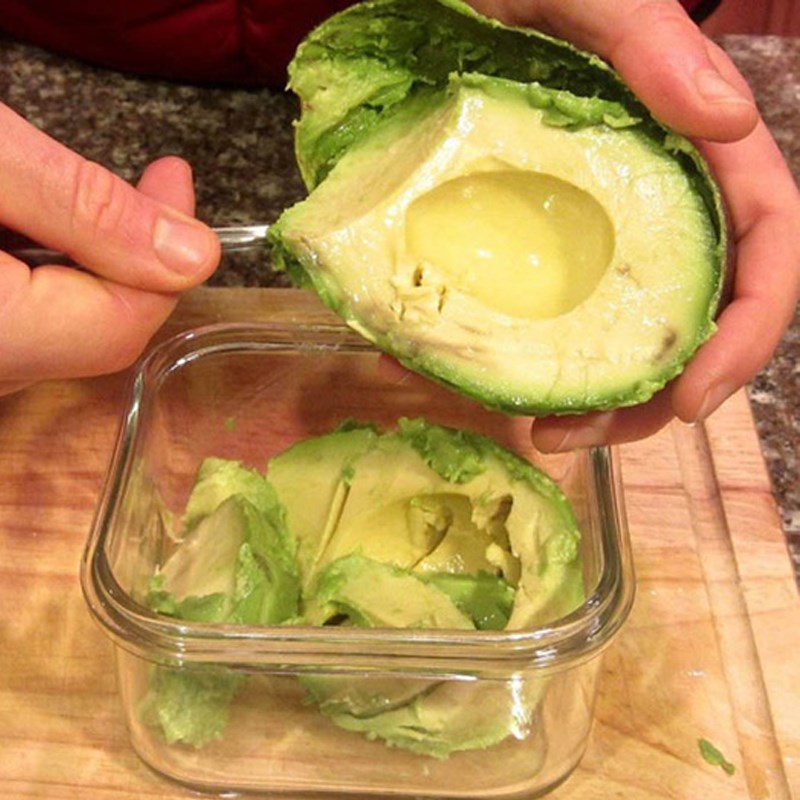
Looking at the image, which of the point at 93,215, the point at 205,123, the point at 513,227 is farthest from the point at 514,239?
the point at 205,123

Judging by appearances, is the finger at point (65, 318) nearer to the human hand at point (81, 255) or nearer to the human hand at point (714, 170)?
the human hand at point (81, 255)

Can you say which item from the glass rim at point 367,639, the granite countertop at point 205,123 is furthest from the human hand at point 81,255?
the granite countertop at point 205,123

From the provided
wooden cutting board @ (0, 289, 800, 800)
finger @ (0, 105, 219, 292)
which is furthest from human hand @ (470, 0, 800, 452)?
finger @ (0, 105, 219, 292)

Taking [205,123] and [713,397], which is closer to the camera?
[713,397]

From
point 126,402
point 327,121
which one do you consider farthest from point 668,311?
point 126,402

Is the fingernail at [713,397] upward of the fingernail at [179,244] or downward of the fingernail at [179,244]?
downward

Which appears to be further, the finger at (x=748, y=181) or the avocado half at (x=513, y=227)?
the finger at (x=748, y=181)

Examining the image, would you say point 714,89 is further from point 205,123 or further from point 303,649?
point 205,123

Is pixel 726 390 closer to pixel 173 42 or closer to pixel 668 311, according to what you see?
pixel 668 311

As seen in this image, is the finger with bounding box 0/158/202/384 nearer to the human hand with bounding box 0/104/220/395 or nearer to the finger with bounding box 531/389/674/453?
the human hand with bounding box 0/104/220/395
